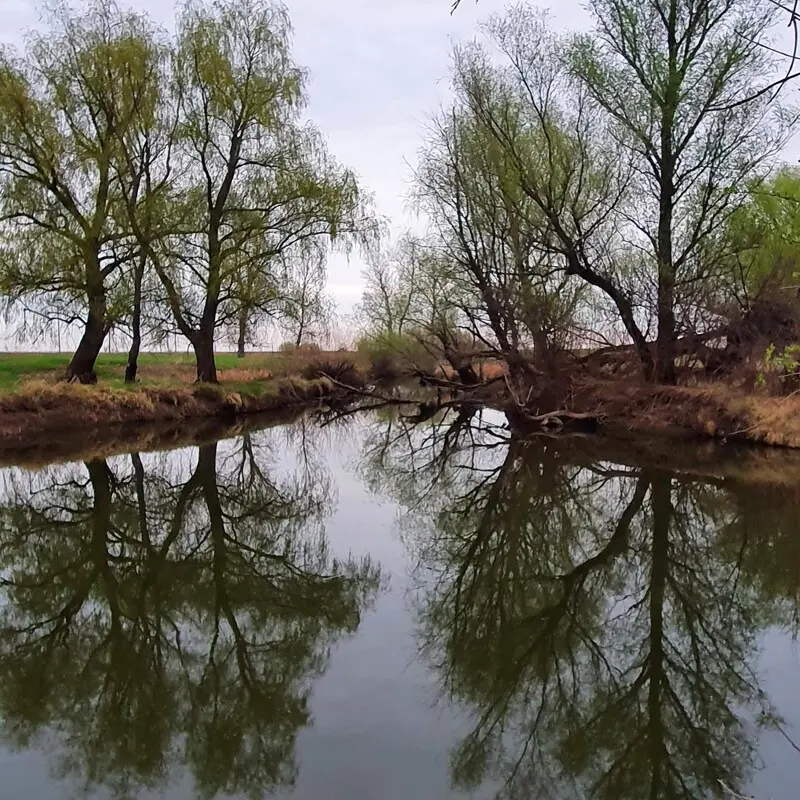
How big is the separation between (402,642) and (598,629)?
170 cm

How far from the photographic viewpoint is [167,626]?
603 centimetres

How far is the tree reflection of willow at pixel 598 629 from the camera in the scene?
418 cm

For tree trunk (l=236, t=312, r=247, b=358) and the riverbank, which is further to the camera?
tree trunk (l=236, t=312, r=247, b=358)

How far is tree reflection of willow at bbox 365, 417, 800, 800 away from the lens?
4.18m

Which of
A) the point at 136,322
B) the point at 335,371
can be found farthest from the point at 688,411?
the point at 335,371

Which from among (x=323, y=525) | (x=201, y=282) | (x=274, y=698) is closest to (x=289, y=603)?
(x=274, y=698)

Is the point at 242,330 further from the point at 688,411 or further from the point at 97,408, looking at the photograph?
the point at 688,411

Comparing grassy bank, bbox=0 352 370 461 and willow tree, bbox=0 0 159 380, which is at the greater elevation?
willow tree, bbox=0 0 159 380

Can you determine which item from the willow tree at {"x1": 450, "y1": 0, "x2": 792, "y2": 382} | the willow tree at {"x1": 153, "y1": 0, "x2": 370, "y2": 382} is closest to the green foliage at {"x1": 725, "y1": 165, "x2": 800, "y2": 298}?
the willow tree at {"x1": 450, "y1": 0, "x2": 792, "y2": 382}

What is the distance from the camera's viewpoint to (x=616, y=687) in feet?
16.5

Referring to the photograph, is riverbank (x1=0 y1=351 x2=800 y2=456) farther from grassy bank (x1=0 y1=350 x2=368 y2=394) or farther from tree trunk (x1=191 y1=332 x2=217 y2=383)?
tree trunk (x1=191 y1=332 x2=217 y2=383)

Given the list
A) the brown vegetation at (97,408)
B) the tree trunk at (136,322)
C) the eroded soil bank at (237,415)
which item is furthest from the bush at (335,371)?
the tree trunk at (136,322)

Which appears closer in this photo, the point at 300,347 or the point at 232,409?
the point at 232,409

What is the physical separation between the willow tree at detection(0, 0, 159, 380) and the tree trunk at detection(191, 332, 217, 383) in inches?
94.7
